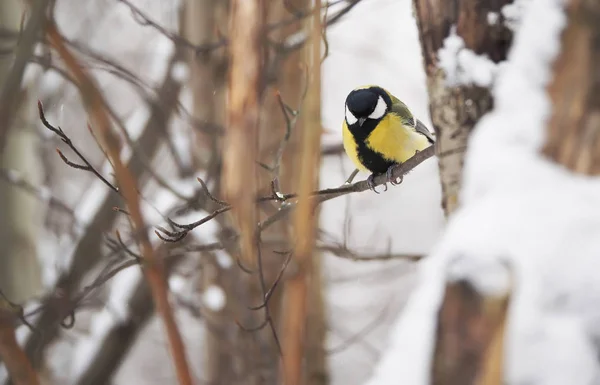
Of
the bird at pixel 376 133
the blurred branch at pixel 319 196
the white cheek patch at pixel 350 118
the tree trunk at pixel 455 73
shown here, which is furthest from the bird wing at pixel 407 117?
the tree trunk at pixel 455 73

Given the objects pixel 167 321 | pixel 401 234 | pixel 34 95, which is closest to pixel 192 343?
pixel 401 234

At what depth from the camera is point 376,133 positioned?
1430 millimetres

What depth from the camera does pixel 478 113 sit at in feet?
2.75

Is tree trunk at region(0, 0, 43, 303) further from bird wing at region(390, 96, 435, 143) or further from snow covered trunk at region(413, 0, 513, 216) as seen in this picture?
snow covered trunk at region(413, 0, 513, 216)

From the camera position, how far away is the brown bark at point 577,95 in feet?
1.58

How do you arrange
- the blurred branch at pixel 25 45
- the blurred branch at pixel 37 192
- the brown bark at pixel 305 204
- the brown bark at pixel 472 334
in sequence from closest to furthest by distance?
the brown bark at pixel 472 334 < the brown bark at pixel 305 204 < the blurred branch at pixel 25 45 < the blurred branch at pixel 37 192

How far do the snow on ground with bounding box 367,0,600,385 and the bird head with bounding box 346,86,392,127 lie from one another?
824mm

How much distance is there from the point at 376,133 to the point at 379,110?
6cm

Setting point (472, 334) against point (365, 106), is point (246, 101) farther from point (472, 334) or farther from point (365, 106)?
point (472, 334)

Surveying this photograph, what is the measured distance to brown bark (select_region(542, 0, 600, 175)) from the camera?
48 cm

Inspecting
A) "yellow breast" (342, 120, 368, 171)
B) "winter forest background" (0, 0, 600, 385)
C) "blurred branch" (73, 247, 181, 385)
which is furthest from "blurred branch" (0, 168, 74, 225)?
"yellow breast" (342, 120, 368, 171)

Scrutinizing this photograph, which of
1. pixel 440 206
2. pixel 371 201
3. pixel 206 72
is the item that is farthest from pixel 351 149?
pixel 371 201

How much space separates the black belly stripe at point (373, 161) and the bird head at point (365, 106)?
2.6 inches

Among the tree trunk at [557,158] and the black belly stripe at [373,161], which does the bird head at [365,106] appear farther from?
the tree trunk at [557,158]
